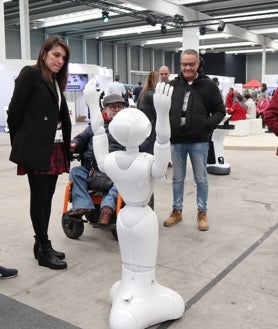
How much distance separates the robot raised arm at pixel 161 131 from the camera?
1.83m

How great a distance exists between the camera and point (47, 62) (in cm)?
244

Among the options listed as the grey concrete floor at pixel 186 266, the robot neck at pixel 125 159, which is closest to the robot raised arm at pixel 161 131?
the robot neck at pixel 125 159

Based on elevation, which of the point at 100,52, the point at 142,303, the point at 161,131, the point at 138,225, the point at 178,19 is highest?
the point at 178,19

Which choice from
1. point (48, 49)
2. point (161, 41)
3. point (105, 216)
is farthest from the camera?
point (161, 41)

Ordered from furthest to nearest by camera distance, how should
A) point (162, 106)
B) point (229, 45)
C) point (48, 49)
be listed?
point (229, 45)
point (48, 49)
point (162, 106)

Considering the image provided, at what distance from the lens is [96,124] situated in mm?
2223

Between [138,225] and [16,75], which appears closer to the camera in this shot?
[138,225]

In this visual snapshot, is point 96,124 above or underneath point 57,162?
above

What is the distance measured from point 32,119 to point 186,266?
132 centimetres

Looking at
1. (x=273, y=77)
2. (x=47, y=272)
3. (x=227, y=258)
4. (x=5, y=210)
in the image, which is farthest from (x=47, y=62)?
(x=273, y=77)

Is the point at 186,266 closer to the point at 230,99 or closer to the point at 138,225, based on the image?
the point at 138,225

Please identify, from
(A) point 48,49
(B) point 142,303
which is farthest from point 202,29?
(B) point 142,303

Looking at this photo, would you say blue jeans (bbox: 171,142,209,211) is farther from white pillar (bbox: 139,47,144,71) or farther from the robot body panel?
white pillar (bbox: 139,47,144,71)

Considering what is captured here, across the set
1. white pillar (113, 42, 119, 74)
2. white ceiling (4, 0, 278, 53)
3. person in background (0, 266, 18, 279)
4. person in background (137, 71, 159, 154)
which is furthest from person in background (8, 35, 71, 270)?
white pillar (113, 42, 119, 74)
